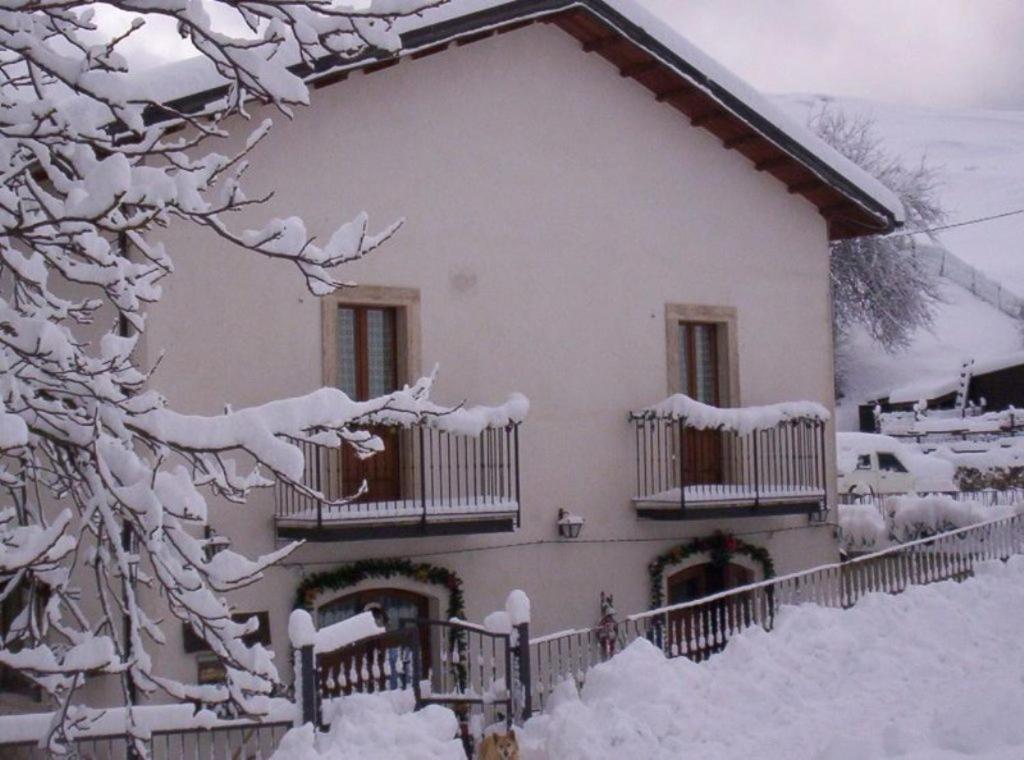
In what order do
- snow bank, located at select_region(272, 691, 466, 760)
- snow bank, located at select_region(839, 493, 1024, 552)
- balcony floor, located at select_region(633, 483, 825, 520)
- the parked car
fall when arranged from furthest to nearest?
1. the parked car
2. snow bank, located at select_region(839, 493, 1024, 552)
3. balcony floor, located at select_region(633, 483, 825, 520)
4. snow bank, located at select_region(272, 691, 466, 760)

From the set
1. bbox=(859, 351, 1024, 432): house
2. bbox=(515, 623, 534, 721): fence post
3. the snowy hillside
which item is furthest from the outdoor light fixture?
the snowy hillside

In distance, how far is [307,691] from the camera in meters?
10.4

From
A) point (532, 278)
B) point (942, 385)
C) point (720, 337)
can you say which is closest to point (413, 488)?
point (532, 278)

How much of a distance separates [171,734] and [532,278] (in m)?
7.07

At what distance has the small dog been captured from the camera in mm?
10562

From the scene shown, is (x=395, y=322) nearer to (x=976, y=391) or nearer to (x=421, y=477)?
(x=421, y=477)

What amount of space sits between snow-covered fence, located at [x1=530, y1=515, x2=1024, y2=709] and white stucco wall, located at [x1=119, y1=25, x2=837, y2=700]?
89 cm

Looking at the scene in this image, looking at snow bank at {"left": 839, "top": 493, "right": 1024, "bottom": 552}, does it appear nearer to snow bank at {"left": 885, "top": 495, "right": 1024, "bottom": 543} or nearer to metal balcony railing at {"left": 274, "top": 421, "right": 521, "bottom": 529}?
snow bank at {"left": 885, "top": 495, "right": 1024, "bottom": 543}

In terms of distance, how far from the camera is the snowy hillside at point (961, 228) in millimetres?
50062

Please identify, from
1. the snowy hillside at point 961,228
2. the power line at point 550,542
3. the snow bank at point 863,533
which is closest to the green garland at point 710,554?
the power line at point 550,542

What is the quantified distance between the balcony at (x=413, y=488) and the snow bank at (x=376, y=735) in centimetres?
270

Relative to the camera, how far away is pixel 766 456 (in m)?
16.9

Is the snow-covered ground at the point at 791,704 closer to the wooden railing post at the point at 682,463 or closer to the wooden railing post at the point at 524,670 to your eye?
the wooden railing post at the point at 524,670

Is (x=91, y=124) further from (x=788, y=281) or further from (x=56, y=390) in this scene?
(x=788, y=281)
